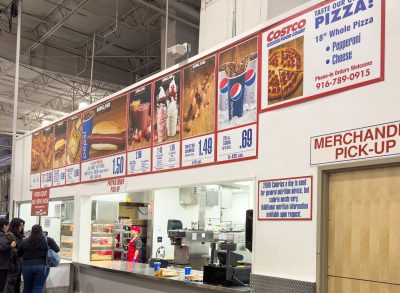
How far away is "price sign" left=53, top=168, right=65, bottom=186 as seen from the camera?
8780 millimetres

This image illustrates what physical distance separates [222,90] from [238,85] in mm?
272

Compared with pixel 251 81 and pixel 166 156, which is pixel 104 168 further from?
pixel 251 81

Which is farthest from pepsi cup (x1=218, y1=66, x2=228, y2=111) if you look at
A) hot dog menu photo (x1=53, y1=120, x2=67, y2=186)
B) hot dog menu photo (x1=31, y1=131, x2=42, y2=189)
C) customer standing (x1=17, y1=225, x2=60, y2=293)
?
hot dog menu photo (x1=31, y1=131, x2=42, y2=189)

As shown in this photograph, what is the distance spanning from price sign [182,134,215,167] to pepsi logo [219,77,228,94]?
493 mm

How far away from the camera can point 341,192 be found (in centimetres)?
398

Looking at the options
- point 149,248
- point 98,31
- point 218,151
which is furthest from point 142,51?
point 218,151

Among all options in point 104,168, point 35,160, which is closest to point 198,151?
point 104,168

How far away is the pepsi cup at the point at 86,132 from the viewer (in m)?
8.02

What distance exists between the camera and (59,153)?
9008mm

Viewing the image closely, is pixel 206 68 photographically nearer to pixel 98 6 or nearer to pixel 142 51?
pixel 98 6

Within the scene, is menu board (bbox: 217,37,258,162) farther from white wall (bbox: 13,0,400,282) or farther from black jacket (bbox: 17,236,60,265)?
black jacket (bbox: 17,236,60,265)

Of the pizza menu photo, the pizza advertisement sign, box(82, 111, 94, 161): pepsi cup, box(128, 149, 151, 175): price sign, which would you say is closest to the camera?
the pizza advertisement sign

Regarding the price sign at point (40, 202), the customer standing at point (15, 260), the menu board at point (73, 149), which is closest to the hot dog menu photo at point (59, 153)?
the menu board at point (73, 149)

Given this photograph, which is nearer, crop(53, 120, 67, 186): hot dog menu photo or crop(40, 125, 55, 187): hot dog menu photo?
crop(53, 120, 67, 186): hot dog menu photo
